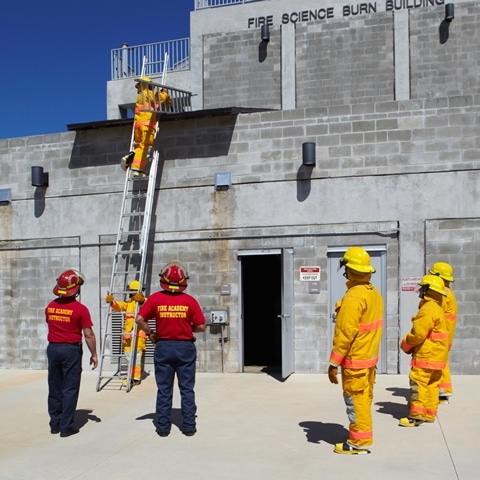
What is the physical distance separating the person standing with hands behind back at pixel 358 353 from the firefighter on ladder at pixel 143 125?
6.17m

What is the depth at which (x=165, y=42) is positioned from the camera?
2194cm

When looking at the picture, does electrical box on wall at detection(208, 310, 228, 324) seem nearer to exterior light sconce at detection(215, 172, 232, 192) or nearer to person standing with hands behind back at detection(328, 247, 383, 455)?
exterior light sconce at detection(215, 172, 232, 192)

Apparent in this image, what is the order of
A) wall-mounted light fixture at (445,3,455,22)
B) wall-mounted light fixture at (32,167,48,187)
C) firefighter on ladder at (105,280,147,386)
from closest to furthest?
1. firefighter on ladder at (105,280,147,386)
2. wall-mounted light fixture at (32,167,48,187)
3. wall-mounted light fixture at (445,3,455,22)

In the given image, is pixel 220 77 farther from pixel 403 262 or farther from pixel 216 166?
pixel 403 262

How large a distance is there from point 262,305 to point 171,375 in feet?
27.0

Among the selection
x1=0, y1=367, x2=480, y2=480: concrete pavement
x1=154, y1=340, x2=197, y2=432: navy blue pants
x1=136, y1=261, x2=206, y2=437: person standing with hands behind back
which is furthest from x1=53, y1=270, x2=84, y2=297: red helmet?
x1=0, y1=367, x2=480, y2=480: concrete pavement

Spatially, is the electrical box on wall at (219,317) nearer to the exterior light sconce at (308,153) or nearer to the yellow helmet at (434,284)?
the exterior light sconce at (308,153)

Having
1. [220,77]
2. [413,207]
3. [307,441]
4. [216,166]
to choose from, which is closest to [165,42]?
[220,77]

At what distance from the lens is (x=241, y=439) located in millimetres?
6695

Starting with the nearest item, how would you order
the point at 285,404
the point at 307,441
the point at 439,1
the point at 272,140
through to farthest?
1. the point at 307,441
2. the point at 285,404
3. the point at 272,140
4. the point at 439,1

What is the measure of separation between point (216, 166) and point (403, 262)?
369 cm

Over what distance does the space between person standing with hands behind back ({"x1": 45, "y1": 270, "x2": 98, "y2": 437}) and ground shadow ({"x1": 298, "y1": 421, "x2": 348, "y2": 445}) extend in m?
2.44

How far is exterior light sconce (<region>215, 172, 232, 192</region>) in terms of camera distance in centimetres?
1136

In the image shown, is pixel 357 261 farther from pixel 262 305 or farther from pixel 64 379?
pixel 262 305
